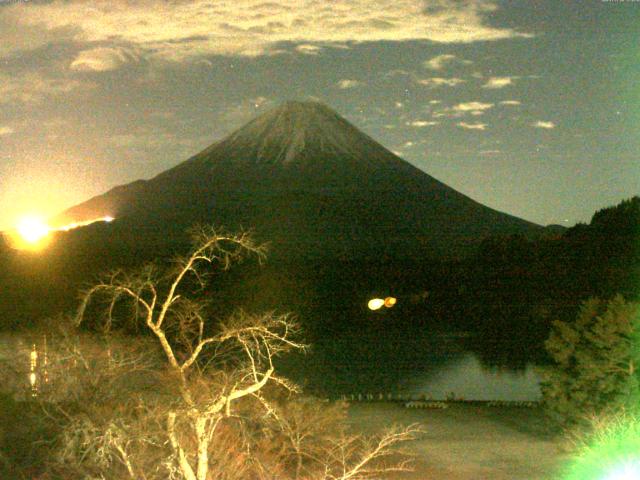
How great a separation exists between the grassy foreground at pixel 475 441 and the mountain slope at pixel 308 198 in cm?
7821

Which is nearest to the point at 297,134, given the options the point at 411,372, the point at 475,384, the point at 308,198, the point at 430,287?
the point at 308,198

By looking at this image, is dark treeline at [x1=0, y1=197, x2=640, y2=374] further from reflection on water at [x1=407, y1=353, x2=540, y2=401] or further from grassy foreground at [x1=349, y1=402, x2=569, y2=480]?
grassy foreground at [x1=349, y1=402, x2=569, y2=480]

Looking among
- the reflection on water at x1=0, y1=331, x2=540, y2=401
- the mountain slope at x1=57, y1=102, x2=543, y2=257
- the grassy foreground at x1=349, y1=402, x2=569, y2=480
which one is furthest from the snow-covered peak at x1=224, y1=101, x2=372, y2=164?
the grassy foreground at x1=349, y1=402, x2=569, y2=480

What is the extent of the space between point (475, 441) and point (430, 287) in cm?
4243

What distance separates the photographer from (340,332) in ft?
157

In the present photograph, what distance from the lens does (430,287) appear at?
188 feet

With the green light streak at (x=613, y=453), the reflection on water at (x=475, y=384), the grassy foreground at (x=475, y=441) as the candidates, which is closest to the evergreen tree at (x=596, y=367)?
the grassy foreground at (x=475, y=441)

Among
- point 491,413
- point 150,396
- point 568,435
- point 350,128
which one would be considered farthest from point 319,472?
point 350,128

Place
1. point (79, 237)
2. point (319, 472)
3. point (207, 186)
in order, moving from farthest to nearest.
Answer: point (207, 186) < point (79, 237) < point (319, 472)

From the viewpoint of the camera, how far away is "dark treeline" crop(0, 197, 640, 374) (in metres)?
39.2

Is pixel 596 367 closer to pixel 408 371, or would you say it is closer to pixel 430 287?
pixel 408 371

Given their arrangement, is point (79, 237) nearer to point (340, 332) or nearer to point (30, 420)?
point (340, 332)

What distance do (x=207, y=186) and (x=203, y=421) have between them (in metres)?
116

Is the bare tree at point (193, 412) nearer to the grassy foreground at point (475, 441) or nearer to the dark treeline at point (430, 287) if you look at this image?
the grassy foreground at point (475, 441)
